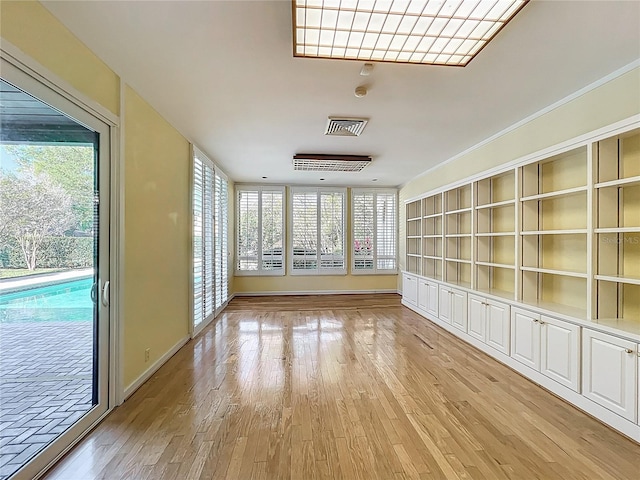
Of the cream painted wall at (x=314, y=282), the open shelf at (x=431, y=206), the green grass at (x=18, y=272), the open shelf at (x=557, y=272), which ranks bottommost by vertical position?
the cream painted wall at (x=314, y=282)

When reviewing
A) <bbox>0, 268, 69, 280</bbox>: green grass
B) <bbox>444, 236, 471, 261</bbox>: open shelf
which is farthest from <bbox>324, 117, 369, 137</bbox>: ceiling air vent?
<bbox>0, 268, 69, 280</bbox>: green grass

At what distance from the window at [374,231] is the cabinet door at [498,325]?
13.6 ft

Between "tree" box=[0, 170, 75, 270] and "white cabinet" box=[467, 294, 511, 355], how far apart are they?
165 inches

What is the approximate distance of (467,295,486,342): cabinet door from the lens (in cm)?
376

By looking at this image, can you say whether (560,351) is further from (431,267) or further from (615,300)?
(431,267)

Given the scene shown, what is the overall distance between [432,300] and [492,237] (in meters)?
1.53

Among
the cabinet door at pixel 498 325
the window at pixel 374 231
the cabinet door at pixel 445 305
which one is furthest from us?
→ the window at pixel 374 231

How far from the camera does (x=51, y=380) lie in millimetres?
1955

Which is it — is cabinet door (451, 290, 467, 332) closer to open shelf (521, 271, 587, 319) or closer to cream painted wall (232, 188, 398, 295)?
open shelf (521, 271, 587, 319)

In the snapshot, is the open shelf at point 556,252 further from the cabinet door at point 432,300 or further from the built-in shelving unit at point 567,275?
the cabinet door at point 432,300

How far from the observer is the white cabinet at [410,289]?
5867 millimetres

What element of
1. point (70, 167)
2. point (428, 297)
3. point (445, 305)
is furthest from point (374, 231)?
point (70, 167)

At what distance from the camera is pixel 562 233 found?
2.79 metres

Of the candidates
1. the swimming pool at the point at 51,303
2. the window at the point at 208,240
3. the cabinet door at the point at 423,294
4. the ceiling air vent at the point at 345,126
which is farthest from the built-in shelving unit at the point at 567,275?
the swimming pool at the point at 51,303
